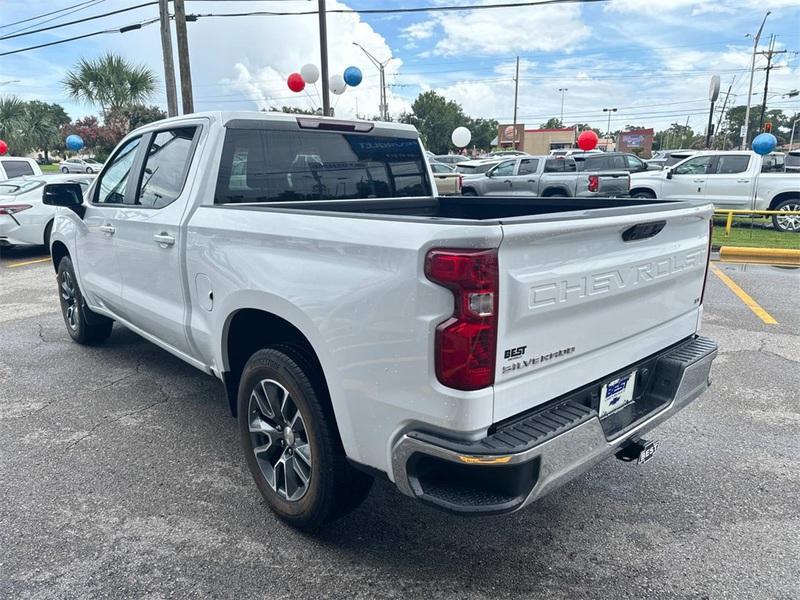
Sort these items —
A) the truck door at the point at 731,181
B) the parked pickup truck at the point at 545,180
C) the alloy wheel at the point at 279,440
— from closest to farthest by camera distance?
the alloy wheel at the point at 279,440 → the truck door at the point at 731,181 → the parked pickup truck at the point at 545,180

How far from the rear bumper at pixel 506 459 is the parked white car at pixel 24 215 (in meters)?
10.0

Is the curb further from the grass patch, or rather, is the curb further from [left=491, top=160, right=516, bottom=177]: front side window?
[left=491, top=160, right=516, bottom=177]: front side window

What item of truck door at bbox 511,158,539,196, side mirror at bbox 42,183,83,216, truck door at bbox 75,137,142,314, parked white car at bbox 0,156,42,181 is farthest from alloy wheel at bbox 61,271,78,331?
truck door at bbox 511,158,539,196

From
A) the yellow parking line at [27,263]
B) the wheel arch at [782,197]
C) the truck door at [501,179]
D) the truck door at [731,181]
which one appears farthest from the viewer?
the truck door at [501,179]

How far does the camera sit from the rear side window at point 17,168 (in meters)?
13.7

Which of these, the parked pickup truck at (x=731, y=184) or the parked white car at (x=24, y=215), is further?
the parked pickup truck at (x=731, y=184)

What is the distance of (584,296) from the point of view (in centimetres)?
221

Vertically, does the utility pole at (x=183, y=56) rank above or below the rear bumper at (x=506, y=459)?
above

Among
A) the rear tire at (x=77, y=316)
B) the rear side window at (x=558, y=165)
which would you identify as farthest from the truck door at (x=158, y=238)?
the rear side window at (x=558, y=165)

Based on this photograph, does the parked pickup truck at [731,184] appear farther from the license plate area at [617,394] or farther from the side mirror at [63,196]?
the side mirror at [63,196]

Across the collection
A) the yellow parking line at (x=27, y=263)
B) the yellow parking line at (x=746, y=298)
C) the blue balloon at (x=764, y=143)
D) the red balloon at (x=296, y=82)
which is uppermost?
the red balloon at (x=296, y=82)

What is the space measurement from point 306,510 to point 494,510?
3.23 feet

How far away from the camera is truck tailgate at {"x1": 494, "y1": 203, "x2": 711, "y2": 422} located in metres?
1.99

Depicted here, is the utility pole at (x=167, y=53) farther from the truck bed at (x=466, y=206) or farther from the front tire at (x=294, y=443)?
the front tire at (x=294, y=443)
